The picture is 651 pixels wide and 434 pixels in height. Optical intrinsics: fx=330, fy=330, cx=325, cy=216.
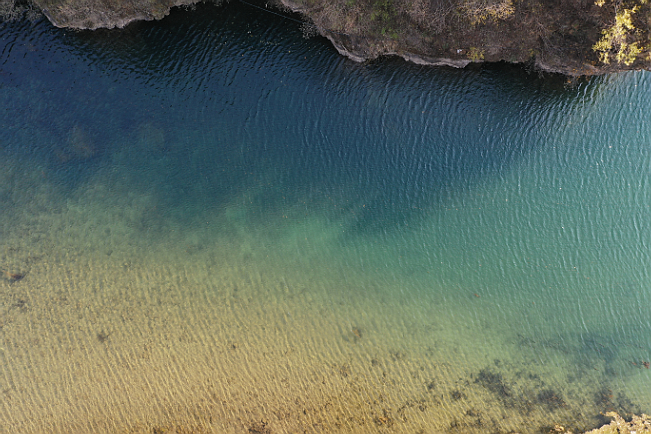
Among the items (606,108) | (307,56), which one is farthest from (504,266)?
(307,56)

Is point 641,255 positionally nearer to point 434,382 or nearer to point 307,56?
point 434,382

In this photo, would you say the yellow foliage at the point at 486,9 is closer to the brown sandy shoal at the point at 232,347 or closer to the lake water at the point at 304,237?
the lake water at the point at 304,237

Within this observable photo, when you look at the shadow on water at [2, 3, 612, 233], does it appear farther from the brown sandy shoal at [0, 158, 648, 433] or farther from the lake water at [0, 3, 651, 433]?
the brown sandy shoal at [0, 158, 648, 433]

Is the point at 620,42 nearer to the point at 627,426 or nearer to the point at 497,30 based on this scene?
the point at 497,30

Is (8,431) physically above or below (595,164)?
below

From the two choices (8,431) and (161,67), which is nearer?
(8,431)
